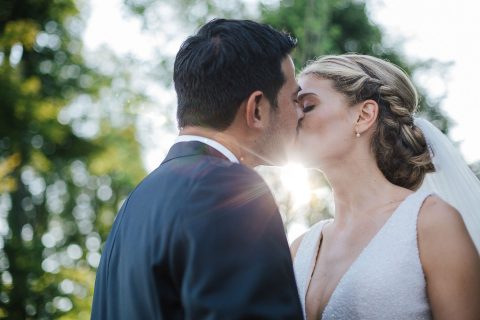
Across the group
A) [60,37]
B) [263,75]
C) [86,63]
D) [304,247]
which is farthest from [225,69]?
[86,63]

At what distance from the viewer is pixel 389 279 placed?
3.65 meters

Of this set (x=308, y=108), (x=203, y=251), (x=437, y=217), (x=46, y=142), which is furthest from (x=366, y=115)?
(x=46, y=142)

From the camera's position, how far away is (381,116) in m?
4.11

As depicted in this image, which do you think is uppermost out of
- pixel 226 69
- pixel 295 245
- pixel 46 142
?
pixel 46 142

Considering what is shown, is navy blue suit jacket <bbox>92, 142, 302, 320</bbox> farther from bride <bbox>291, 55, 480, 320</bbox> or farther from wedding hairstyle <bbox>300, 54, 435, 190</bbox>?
wedding hairstyle <bbox>300, 54, 435, 190</bbox>

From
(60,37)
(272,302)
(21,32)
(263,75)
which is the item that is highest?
(60,37)

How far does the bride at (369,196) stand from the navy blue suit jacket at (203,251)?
1.62m

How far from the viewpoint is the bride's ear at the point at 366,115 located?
4.06 m

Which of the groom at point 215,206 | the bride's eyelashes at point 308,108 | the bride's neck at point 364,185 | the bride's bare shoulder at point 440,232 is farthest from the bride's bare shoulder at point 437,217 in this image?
the groom at point 215,206

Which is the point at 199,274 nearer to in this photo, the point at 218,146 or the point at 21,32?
the point at 218,146

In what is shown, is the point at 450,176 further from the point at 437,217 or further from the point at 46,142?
the point at 46,142

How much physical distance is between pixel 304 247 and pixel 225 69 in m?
2.21

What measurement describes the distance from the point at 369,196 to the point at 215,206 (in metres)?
2.13

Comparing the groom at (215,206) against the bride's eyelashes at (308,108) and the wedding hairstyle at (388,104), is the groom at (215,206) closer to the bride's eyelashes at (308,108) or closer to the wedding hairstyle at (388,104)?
the bride's eyelashes at (308,108)
